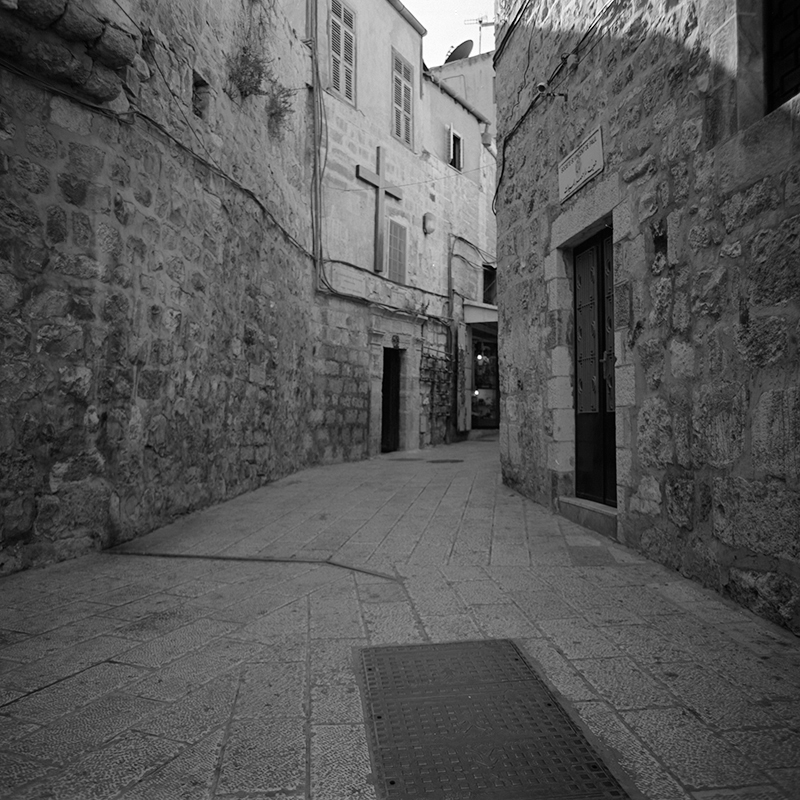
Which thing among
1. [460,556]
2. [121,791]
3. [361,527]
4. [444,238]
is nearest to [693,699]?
[121,791]

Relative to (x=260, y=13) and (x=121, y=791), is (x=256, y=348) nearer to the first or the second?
(x=260, y=13)

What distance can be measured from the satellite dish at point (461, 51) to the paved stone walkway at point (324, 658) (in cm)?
1893

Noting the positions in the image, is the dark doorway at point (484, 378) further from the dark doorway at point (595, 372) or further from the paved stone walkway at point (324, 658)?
the paved stone walkway at point (324, 658)

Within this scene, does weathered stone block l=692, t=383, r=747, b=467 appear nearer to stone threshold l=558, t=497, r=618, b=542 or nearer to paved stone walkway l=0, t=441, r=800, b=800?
paved stone walkway l=0, t=441, r=800, b=800

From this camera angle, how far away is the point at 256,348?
647 cm

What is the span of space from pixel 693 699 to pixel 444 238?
1210 cm

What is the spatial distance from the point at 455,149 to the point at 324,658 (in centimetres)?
1363

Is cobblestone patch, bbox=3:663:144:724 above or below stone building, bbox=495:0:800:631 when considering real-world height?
below

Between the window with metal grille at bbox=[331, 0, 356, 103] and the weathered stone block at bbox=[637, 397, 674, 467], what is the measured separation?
331 inches

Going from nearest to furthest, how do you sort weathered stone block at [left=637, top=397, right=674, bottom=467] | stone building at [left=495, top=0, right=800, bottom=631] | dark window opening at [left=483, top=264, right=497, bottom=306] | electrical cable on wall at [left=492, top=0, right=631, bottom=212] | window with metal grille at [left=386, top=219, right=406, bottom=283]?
1. stone building at [left=495, top=0, right=800, bottom=631]
2. weathered stone block at [left=637, top=397, right=674, bottom=467]
3. electrical cable on wall at [left=492, top=0, right=631, bottom=212]
4. window with metal grille at [left=386, top=219, right=406, bottom=283]
5. dark window opening at [left=483, top=264, right=497, bottom=306]

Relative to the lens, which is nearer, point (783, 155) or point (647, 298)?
point (783, 155)

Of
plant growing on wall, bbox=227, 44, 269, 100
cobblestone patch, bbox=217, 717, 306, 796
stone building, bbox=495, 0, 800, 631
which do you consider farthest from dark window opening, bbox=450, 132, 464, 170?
cobblestone patch, bbox=217, 717, 306, 796

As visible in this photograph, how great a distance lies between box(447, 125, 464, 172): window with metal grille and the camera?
1354cm

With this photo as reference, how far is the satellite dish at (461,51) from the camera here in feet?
62.8
